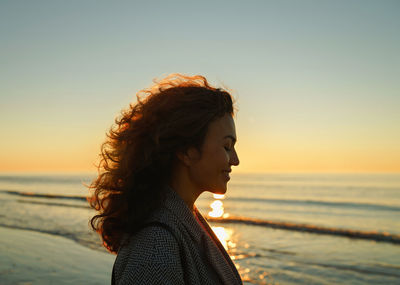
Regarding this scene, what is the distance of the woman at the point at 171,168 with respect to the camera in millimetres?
1524

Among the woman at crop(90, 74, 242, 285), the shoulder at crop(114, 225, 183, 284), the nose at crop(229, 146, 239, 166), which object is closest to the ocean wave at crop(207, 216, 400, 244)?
the nose at crop(229, 146, 239, 166)

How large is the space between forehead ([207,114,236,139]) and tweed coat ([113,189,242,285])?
34 cm

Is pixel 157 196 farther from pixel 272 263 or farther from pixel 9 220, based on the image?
pixel 9 220

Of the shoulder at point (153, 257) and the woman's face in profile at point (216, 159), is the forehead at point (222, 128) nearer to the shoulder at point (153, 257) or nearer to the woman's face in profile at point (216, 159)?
the woman's face in profile at point (216, 159)

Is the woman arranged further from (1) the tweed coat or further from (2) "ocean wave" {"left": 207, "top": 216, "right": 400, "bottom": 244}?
(2) "ocean wave" {"left": 207, "top": 216, "right": 400, "bottom": 244}

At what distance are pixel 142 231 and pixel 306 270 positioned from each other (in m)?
9.25

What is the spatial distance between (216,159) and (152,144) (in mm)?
316

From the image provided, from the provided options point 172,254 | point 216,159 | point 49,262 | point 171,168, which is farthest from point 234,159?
point 49,262

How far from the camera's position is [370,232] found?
17391 mm

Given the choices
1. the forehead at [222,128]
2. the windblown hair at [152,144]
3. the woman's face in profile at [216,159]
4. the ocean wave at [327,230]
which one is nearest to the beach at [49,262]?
the windblown hair at [152,144]

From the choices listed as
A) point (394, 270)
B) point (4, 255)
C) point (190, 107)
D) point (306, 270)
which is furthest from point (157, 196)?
point (394, 270)

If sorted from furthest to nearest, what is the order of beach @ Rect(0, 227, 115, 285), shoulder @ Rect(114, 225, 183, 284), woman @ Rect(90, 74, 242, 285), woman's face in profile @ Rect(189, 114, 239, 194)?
beach @ Rect(0, 227, 115, 285) → woman's face in profile @ Rect(189, 114, 239, 194) → woman @ Rect(90, 74, 242, 285) → shoulder @ Rect(114, 225, 183, 284)

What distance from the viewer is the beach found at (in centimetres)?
760

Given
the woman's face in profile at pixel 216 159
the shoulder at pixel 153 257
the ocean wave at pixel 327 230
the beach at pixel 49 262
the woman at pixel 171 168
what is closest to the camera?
the shoulder at pixel 153 257
